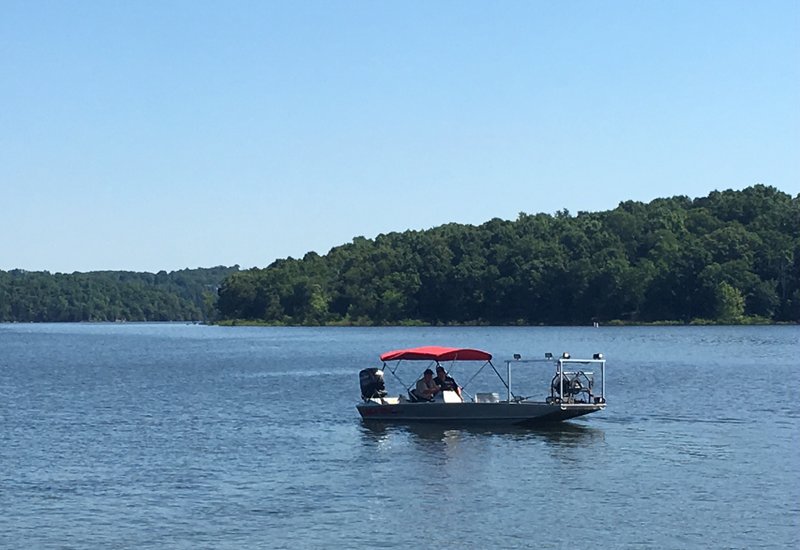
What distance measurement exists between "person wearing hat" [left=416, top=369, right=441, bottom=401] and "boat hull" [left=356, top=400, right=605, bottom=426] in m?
0.66

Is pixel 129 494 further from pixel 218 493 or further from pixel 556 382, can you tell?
pixel 556 382

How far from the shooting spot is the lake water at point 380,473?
111 feet

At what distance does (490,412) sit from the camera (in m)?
57.3

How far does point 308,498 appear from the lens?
38938mm

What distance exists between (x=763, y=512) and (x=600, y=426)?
22221 millimetres

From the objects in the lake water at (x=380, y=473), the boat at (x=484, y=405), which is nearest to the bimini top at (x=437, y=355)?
the boat at (x=484, y=405)

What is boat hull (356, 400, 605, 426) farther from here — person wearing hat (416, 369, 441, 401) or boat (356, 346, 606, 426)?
person wearing hat (416, 369, 441, 401)

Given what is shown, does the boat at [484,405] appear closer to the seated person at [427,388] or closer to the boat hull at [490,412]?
the boat hull at [490,412]

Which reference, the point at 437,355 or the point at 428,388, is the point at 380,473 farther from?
the point at 437,355

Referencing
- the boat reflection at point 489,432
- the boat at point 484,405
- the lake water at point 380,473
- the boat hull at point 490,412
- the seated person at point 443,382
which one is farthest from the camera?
the seated person at point 443,382

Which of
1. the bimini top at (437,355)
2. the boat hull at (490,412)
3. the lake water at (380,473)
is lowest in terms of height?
the lake water at (380,473)

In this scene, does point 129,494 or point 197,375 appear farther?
point 197,375

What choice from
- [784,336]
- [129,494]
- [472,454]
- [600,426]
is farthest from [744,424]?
[784,336]

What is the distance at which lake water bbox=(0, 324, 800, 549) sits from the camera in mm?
33844
